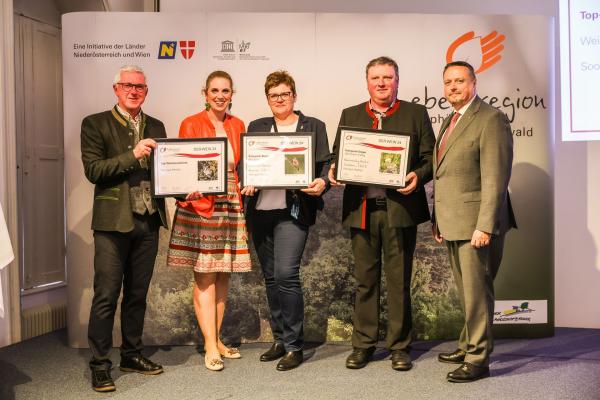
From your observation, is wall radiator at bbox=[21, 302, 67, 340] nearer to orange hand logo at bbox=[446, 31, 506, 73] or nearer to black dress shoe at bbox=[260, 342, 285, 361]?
black dress shoe at bbox=[260, 342, 285, 361]

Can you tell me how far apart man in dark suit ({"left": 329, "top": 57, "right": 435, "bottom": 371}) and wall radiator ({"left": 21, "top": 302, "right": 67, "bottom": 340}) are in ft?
7.97

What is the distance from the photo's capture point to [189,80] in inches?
156

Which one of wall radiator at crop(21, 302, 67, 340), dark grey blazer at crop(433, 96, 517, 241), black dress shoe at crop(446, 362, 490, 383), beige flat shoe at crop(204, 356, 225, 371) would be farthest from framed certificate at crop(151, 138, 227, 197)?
wall radiator at crop(21, 302, 67, 340)

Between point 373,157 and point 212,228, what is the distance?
0.98m

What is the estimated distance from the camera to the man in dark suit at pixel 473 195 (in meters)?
3.02

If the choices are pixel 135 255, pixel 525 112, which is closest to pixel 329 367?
pixel 135 255

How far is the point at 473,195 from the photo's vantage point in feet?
10.2

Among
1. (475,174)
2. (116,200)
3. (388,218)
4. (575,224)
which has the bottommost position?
(575,224)

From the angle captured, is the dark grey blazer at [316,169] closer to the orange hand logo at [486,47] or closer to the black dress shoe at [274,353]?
the black dress shoe at [274,353]

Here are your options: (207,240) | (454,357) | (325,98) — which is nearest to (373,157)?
A: (325,98)

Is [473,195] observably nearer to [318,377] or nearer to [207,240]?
[318,377]

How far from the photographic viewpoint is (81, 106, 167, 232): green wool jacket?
3.07 metres

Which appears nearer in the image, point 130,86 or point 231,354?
point 130,86

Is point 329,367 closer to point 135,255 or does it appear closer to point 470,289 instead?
point 470,289
